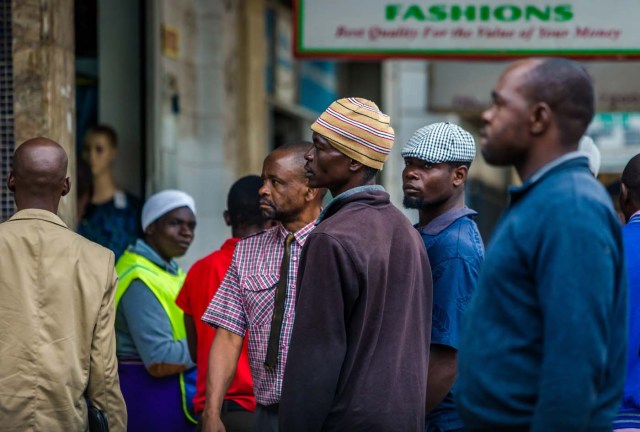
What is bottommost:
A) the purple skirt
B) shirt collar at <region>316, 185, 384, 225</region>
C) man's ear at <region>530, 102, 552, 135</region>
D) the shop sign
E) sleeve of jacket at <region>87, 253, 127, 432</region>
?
the purple skirt

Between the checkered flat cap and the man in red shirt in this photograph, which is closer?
the checkered flat cap

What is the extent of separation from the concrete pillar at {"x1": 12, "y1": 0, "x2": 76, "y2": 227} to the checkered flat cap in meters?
2.25

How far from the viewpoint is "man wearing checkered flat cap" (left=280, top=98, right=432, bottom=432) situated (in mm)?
3703

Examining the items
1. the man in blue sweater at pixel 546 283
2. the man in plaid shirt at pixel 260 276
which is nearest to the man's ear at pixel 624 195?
the man in plaid shirt at pixel 260 276

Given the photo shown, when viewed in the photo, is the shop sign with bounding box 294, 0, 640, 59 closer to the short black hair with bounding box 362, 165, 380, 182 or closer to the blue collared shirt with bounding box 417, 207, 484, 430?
the blue collared shirt with bounding box 417, 207, 484, 430

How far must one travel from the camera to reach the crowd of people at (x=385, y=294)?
2834 millimetres

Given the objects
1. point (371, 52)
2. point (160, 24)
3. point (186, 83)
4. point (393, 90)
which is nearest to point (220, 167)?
point (186, 83)

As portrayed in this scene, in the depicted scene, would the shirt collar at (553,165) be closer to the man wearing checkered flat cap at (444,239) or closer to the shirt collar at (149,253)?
the man wearing checkered flat cap at (444,239)

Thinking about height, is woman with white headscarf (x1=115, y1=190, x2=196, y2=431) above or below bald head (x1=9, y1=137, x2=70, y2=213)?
below

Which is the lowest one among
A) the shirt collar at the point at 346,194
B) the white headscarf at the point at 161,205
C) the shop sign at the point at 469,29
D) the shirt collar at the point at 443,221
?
the white headscarf at the point at 161,205

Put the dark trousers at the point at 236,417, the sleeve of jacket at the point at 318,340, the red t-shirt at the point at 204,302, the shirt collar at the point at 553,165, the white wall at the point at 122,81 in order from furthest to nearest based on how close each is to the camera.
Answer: the white wall at the point at 122,81 < the red t-shirt at the point at 204,302 < the dark trousers at the point at 236,417 < the sleeve of jacket at the point at 318,340 < the shirt collar at the point at 553,165

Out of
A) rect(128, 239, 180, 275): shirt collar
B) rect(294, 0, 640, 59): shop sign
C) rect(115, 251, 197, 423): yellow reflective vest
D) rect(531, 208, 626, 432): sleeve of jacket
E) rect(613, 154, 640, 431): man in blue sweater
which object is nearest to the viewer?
rect(531, 208, 626, 432): sleeve of jacket

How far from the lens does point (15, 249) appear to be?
175 inches

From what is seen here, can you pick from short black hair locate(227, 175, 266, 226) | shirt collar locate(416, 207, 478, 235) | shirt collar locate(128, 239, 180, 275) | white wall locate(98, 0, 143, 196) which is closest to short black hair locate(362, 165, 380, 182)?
shirt collar locate(416, 207, 478, 235)
